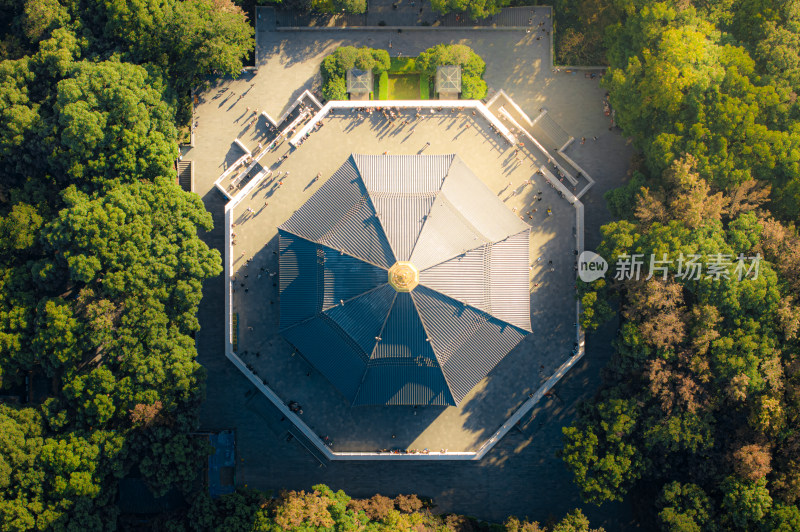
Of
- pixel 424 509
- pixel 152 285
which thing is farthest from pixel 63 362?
pixel 424 509

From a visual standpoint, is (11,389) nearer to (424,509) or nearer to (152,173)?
(152,173)

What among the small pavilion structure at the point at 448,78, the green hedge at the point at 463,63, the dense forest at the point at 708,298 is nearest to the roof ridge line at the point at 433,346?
the dense forest at the point at 708,298

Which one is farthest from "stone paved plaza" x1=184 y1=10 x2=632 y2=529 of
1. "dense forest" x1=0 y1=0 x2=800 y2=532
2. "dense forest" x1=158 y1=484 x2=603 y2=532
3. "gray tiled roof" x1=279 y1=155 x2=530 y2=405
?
"gray tiled roof" x1=279 y1=155 x2=530 y2=405

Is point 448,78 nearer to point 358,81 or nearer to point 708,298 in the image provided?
point 358,81

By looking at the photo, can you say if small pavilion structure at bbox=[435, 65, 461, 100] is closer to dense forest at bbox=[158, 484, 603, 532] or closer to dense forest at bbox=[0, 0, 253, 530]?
dense forest at bbox=[0, 0, 253, 530]

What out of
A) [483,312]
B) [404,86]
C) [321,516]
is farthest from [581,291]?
[321,516]
